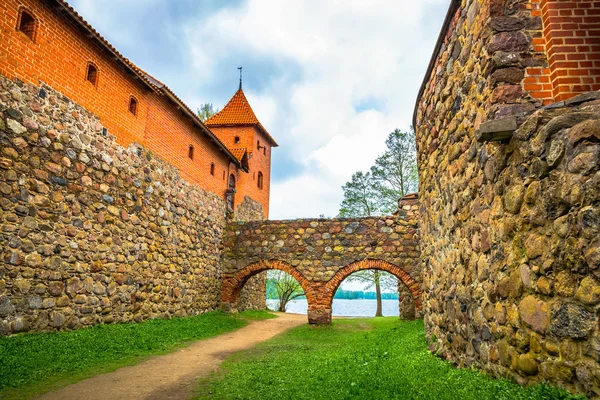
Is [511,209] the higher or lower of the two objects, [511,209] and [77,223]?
the lower

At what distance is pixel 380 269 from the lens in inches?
544

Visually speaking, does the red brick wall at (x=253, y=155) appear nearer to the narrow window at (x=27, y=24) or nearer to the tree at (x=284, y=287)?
the tree at (x=284, y=287)

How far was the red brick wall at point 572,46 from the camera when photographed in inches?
128

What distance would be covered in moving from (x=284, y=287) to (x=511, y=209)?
24.7m

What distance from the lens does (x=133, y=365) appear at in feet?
21.8

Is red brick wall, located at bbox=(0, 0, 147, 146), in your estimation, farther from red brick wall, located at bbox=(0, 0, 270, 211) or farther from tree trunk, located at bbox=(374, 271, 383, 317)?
tree trunk, located at bbox=(374, 271, 383, 317)

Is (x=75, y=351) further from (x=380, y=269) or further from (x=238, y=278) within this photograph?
(x=380, y=269)

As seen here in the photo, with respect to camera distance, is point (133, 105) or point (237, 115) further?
point (237, 115)

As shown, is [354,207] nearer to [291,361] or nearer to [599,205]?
[291,361]

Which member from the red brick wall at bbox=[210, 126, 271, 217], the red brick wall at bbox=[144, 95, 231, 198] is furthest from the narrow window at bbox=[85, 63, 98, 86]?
the red brick wall at bbox=[210, 126, 271, 217]

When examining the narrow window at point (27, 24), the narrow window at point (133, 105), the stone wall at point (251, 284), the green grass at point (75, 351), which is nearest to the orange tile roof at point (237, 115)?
the stone wall at point (251, 284)

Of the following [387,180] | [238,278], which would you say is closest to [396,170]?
[387,180]

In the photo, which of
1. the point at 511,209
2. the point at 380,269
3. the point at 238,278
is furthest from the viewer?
the point at 238,278

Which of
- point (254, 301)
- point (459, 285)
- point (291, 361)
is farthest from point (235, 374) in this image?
point (254, 301)
